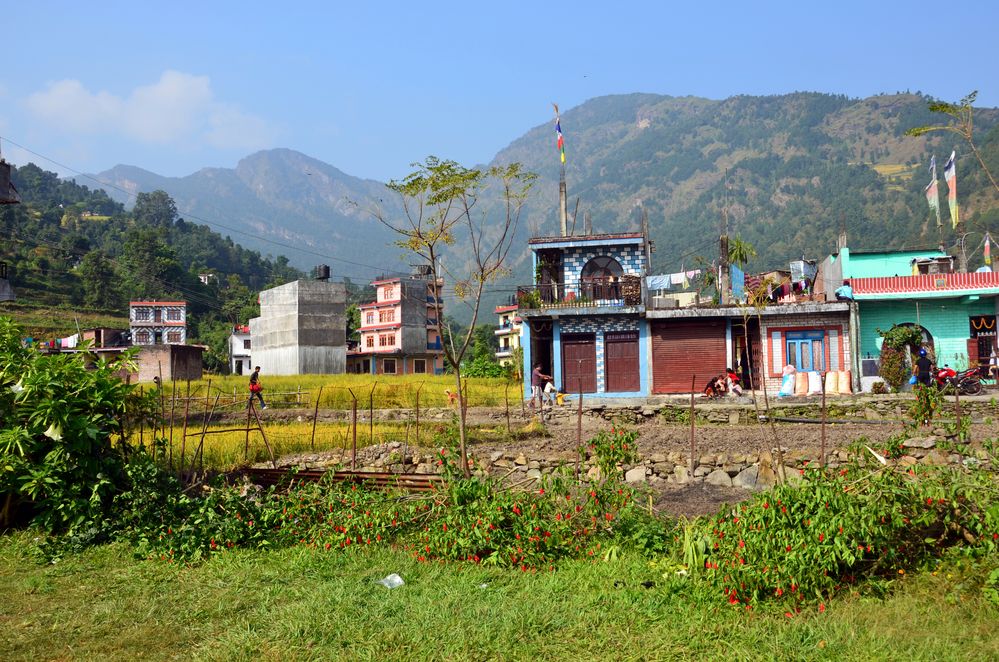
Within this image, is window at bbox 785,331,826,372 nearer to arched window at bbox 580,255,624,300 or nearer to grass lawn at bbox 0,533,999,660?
arched window at bbox 580,255,624,300

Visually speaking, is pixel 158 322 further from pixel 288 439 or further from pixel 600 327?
pixel 288 439

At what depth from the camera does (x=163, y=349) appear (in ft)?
131

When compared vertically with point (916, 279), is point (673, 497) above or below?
below

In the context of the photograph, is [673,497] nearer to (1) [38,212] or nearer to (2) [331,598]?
(2) [331,598]

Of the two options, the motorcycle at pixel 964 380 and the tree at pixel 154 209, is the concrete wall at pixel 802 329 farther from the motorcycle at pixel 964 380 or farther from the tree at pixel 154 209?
the tree at pixel 154 209

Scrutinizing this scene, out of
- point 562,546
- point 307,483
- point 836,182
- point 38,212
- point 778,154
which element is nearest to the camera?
point 562,546

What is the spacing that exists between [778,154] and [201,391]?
582ft

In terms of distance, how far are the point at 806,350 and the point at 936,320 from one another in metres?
4.17

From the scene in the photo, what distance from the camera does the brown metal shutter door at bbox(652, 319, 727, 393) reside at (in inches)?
1082

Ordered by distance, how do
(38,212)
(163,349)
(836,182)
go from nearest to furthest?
(163,349) < (38,212) < (836,182)

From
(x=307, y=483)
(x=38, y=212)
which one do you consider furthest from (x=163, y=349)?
(x=38, y=212)

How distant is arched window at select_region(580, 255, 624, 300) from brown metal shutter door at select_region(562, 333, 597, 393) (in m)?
1.51

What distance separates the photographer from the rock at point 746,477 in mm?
12211

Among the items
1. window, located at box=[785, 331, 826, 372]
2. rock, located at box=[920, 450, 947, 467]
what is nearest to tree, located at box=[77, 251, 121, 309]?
window, located at box=[785, 331, 826, 372]
